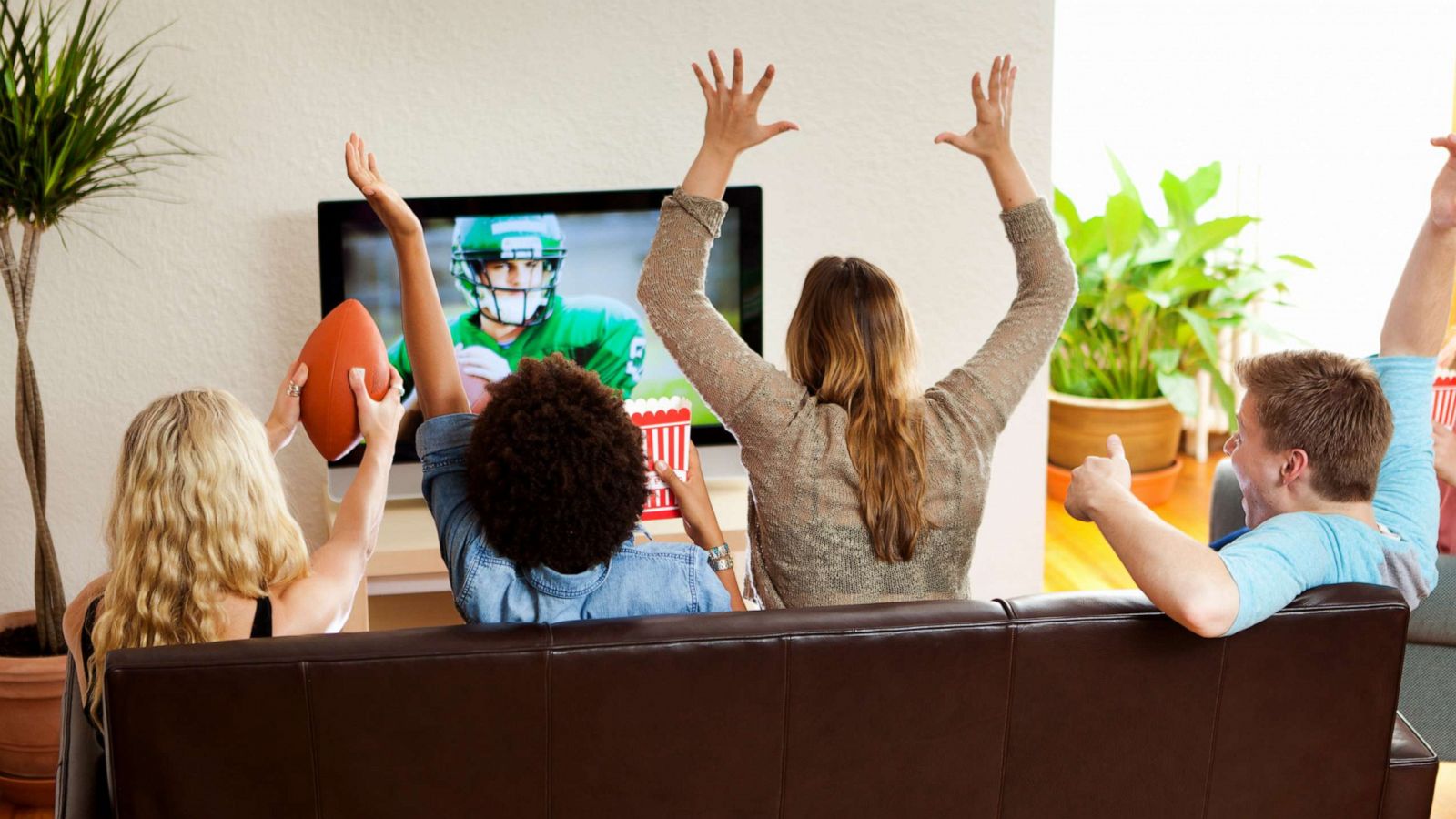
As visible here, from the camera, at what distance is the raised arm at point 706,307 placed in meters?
1.58

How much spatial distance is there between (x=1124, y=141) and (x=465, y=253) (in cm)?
316

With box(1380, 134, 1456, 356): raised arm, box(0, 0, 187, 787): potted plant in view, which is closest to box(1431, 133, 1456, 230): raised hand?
box(1380, 134, 1456, 356): raised arm

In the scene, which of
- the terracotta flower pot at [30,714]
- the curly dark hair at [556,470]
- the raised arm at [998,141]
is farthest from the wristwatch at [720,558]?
the terracotta flower pot at [30,714]

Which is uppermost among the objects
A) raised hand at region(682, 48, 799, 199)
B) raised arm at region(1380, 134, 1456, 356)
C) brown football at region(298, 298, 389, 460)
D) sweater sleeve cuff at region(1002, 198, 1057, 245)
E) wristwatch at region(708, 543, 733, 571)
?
raised hand at region(682, 48, 799, 199)

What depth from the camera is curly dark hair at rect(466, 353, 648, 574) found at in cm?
127

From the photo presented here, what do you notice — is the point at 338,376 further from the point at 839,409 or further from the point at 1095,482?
the point at 1095,482

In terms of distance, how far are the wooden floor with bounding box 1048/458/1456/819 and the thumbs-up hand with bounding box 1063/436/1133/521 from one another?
7.42 ft

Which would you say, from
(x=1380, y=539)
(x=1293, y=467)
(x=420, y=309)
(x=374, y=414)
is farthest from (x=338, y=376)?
(x=1380, y=539)

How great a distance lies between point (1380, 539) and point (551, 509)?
0.98 meters

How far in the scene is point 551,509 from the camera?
1278 millimetres

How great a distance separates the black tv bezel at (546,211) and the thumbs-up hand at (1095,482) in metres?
1.65

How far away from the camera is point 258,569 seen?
1.52 metres

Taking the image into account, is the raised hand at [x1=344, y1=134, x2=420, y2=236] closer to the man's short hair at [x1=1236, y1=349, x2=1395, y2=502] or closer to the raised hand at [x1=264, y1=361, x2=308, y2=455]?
the raised hand at [x1=264, y1=361, x2=308, y2=455]

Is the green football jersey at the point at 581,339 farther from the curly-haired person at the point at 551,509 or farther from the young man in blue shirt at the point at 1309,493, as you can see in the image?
the young man in blue shirt at the point at 1309,493
